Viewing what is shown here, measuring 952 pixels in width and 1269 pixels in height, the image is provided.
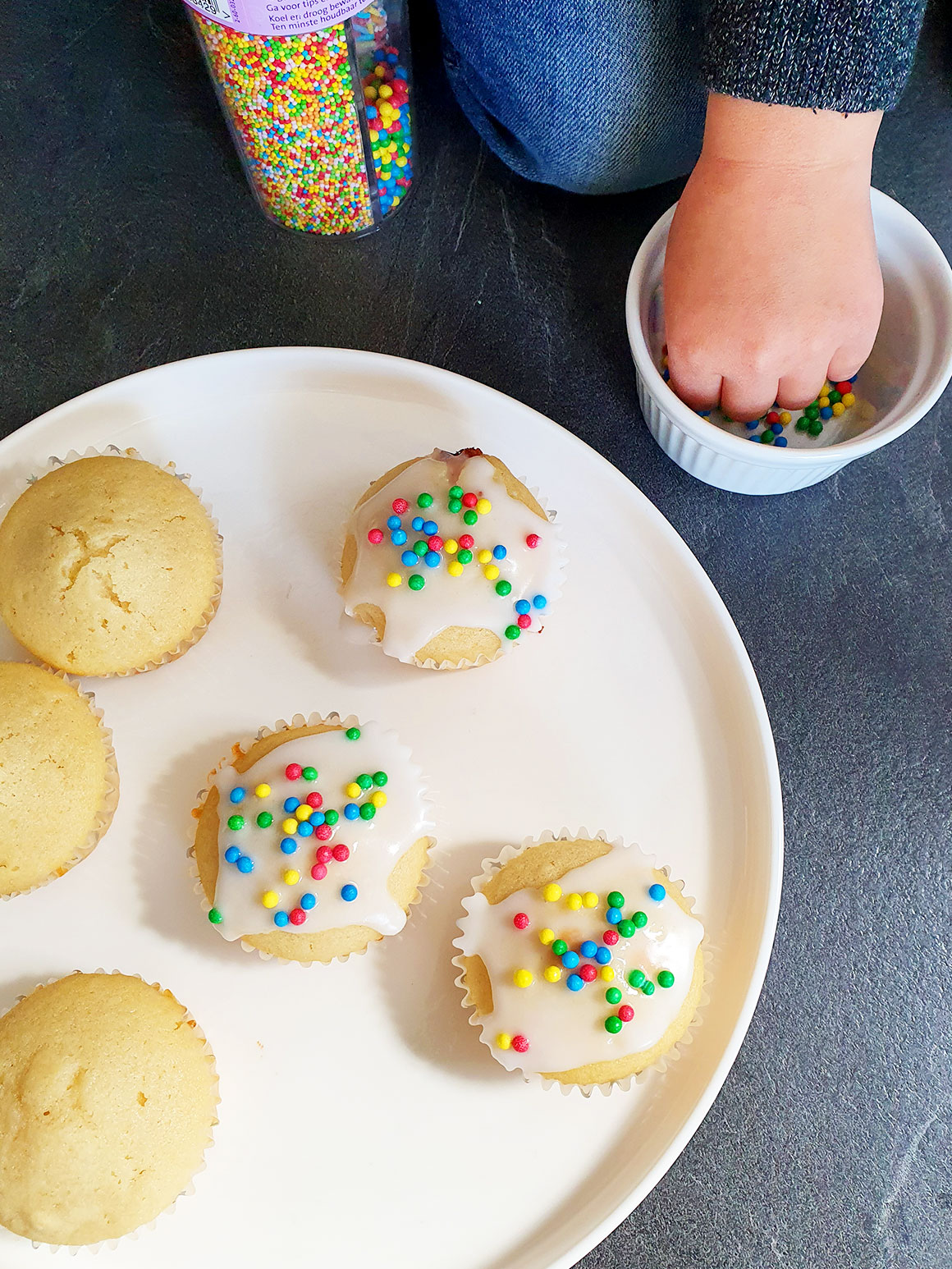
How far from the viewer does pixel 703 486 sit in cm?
145

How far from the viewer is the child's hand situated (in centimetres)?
114

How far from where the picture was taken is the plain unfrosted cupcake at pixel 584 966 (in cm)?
107

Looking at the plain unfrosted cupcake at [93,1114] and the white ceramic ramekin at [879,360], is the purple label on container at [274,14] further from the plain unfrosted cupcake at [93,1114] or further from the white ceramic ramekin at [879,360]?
the plain unfrosted cupcake at [93,1114]

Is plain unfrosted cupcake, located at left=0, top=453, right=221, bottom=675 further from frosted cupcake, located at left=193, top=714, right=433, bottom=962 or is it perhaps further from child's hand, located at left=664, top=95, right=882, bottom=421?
child's hand, located at left=664, top=95, right=882, bottom=421

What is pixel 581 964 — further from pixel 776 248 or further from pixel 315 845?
pixel 776 248

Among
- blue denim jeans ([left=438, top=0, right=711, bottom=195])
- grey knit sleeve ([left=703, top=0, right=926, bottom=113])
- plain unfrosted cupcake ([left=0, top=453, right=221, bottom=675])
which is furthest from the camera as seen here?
blue denim jeans ([left=438, top=0, right=711, bottom=195])

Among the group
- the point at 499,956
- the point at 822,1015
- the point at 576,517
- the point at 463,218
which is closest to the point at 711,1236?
the point at 822,1015

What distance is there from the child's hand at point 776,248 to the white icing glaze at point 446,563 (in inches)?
11.6

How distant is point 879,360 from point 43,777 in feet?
3.76

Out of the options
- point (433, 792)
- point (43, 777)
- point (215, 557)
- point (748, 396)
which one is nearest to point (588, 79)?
point (748, 396)

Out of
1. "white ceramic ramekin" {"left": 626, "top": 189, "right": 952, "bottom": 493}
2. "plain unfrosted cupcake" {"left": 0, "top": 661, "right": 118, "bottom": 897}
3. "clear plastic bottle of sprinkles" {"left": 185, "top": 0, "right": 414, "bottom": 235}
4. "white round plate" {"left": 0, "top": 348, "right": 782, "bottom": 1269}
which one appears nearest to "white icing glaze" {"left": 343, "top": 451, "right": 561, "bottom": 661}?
"white round plate" {"left": 0, "top": 348, "right": 782, "bottom": 1269}

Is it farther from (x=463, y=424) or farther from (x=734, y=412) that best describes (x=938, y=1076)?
(x=463, y=424)

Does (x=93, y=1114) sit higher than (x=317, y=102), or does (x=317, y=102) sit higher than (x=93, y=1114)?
(x=317, y=102)

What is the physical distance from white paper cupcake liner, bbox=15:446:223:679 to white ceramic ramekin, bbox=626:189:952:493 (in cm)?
57
